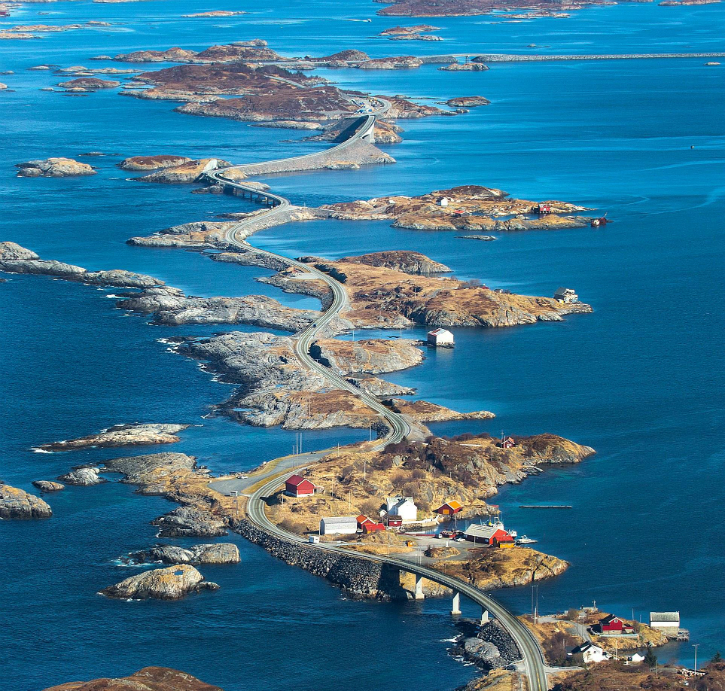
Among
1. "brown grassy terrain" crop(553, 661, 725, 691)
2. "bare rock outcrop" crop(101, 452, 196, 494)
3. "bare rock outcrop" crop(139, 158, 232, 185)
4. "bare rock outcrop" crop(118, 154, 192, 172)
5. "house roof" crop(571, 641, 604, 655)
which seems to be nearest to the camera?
"brown grassy terrain" crop(553, 661, 725, 691)

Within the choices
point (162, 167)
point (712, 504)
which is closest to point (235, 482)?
point (712, 504)

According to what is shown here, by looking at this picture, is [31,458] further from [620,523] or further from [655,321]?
[655,321]

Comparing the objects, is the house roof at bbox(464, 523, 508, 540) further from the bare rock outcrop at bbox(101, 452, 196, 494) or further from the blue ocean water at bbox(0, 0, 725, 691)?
the bare rock outcrop at bbox(101, 452, 196, 494)

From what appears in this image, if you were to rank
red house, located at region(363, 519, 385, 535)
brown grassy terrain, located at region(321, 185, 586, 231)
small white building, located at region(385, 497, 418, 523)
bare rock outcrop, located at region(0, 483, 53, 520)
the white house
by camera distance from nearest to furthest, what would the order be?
the white house, red house, located at region(363, 519, 385, 535), bare rock outcrop, located at region(0, 483, 53, 520), small white building, located at region(385, 497, 418, 523), brown grassy terrain, located at region(321, 185, 586, 231)

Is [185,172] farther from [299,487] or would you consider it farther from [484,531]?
[484,531]

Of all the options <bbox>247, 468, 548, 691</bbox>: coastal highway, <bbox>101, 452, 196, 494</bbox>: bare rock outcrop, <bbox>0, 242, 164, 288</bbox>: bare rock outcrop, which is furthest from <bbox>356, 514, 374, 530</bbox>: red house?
<bbox>0, 242, 164, 288</bbox>: bare rock outcrop

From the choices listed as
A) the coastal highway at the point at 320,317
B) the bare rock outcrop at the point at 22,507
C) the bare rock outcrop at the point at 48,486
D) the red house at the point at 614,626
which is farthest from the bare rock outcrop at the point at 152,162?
the red house at the point at 614,626

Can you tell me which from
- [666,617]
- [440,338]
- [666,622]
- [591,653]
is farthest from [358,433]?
[591,653]
